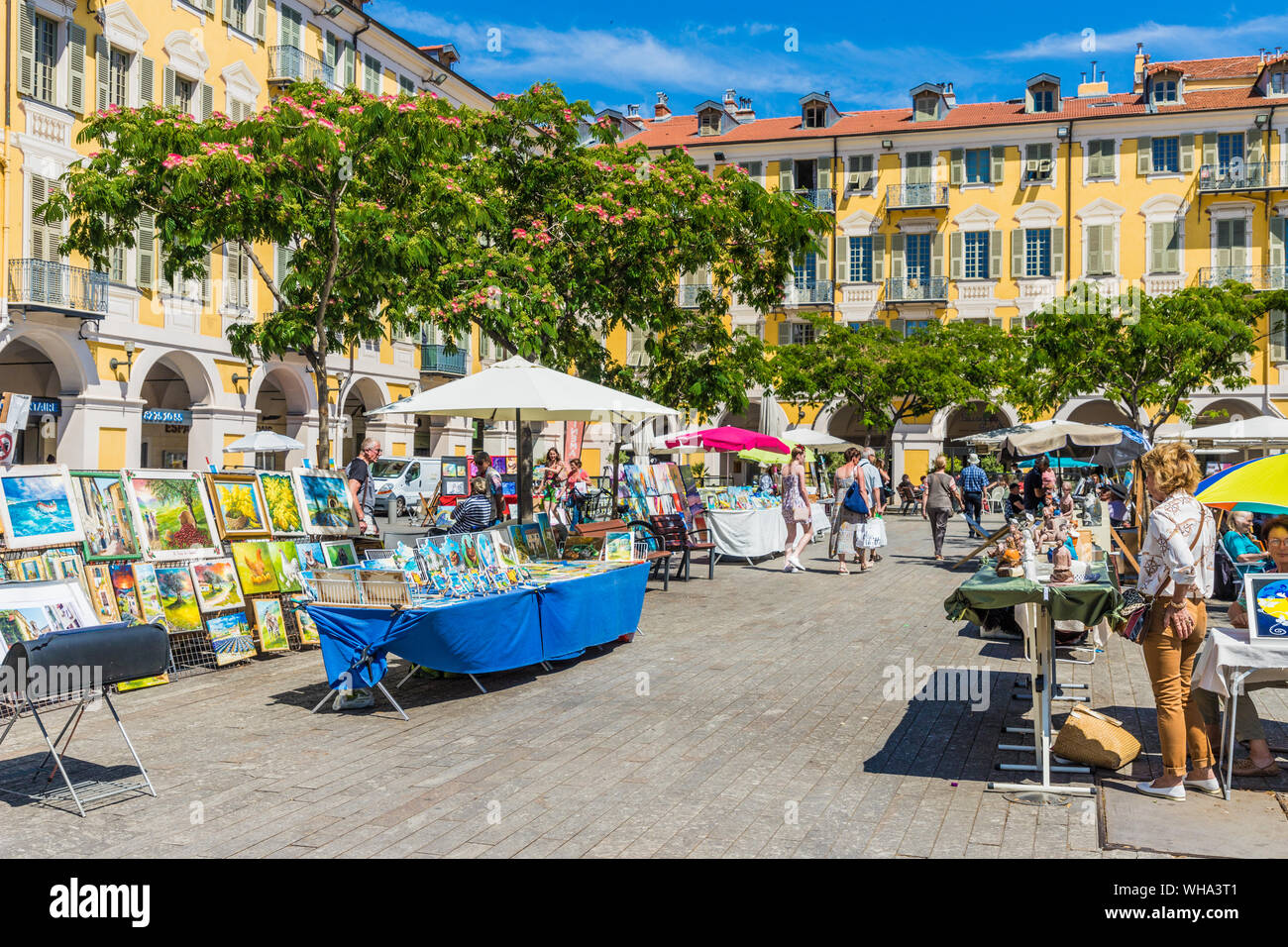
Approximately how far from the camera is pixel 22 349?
25.5 meters

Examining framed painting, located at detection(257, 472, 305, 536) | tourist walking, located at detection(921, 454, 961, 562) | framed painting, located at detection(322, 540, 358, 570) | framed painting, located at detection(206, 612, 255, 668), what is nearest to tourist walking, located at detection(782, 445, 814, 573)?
tourist walking, located at detection(921, 454, 961, 562)

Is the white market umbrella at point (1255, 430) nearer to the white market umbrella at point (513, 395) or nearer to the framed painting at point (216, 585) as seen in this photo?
the white market umbrella at point (513, 395)

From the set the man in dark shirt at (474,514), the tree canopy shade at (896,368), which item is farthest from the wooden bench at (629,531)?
the tree canopy shade at (896,368)

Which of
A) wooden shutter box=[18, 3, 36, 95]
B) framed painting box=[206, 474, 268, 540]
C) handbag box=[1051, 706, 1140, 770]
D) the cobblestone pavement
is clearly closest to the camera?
the cobblestone pavement

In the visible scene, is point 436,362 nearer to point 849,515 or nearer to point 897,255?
point 897,255

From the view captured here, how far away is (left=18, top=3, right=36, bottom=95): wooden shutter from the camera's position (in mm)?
23219

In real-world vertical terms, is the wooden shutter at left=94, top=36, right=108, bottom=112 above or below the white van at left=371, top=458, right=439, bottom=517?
above

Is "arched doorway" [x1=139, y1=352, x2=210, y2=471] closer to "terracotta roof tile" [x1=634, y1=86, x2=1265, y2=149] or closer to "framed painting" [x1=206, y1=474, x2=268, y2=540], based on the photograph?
"framed painting" [x1=206, y1=474, x2=268, y2=540]

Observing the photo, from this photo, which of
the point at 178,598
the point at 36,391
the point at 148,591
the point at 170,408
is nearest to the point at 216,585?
the point at 178,598

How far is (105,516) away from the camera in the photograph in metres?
8.96

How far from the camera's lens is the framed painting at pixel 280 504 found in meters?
10.4

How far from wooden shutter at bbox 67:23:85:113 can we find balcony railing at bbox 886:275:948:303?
3107cm

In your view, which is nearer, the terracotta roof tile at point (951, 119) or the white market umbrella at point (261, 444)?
the white market umbrella at point (261, 444)

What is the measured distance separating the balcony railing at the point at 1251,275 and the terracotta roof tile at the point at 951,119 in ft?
19.8
